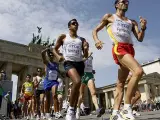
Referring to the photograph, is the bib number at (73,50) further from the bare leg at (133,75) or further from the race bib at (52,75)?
the race bib at (52,75)

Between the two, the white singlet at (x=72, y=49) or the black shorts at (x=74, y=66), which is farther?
the white singlet at (x=72, y=49)

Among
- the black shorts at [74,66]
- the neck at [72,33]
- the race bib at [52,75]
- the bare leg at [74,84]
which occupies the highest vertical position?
the neck at [72,33]

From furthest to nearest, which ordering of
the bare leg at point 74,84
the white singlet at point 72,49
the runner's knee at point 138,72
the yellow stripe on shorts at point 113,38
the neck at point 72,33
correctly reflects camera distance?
the neck at point 72,33 → the white singlet at point 72,49 → the bare leg at point 74,84 → the yellow stripe on shorts at point 113,38 → the runner's knee at point 138,72

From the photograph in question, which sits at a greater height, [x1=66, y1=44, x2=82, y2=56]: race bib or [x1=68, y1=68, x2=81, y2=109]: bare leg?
[x1=66, y1=44, x2=82, y2=56]: race bib

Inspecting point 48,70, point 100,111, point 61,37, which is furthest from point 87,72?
point 61,37

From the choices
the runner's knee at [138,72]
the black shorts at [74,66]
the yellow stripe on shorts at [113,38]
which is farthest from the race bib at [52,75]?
the runner's knee at [138,72]

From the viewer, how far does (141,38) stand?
4.70 metres

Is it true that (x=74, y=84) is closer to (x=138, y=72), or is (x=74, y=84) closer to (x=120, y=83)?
(x=120, y=83)

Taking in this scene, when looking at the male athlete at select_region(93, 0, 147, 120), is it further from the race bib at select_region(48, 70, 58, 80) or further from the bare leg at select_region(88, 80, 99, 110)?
the race bib at select_region(48, 70, 58, 80)

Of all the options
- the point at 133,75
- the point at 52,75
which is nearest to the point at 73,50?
the point at 133,75

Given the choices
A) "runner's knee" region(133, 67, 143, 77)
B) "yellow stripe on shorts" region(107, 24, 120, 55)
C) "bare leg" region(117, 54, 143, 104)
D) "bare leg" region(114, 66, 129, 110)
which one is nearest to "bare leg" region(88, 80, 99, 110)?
"bare leg" region(114, 66, 129, 110)

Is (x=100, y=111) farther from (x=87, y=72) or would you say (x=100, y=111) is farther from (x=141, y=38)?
(x=141, y=38)

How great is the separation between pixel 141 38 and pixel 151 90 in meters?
60.5

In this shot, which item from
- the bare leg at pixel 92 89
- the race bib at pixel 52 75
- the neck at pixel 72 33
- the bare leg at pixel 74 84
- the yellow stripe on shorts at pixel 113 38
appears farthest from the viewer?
the race bib at pixel 52 75
